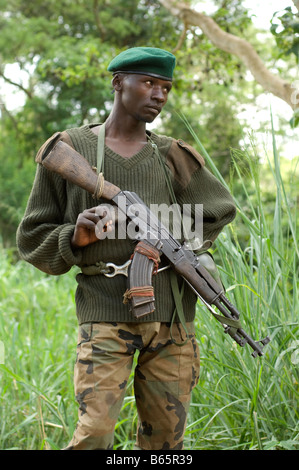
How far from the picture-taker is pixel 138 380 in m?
2.21

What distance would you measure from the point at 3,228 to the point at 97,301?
725 centimetres

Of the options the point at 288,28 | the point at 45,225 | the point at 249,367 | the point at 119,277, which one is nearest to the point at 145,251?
the point at 119,277

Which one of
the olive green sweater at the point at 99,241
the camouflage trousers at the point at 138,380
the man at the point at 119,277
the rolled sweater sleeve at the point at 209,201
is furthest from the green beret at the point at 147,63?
the camouflage trousers at the point at 138,380

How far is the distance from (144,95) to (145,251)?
21.4 inches

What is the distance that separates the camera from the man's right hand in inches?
78.8

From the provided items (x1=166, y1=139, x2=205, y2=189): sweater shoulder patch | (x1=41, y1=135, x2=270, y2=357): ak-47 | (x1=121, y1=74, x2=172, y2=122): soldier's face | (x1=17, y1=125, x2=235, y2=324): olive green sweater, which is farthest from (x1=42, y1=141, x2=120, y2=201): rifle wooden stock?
(x1=166, y1=139, x2=205, y2=189): sweater shoulder patch

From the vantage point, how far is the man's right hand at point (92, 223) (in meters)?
2.00

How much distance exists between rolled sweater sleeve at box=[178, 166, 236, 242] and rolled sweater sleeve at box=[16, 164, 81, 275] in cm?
48

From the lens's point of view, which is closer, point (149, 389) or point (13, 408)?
point (149, 389)

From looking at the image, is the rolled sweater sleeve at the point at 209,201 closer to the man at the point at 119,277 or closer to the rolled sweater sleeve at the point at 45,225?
the man at the point at 119,277
